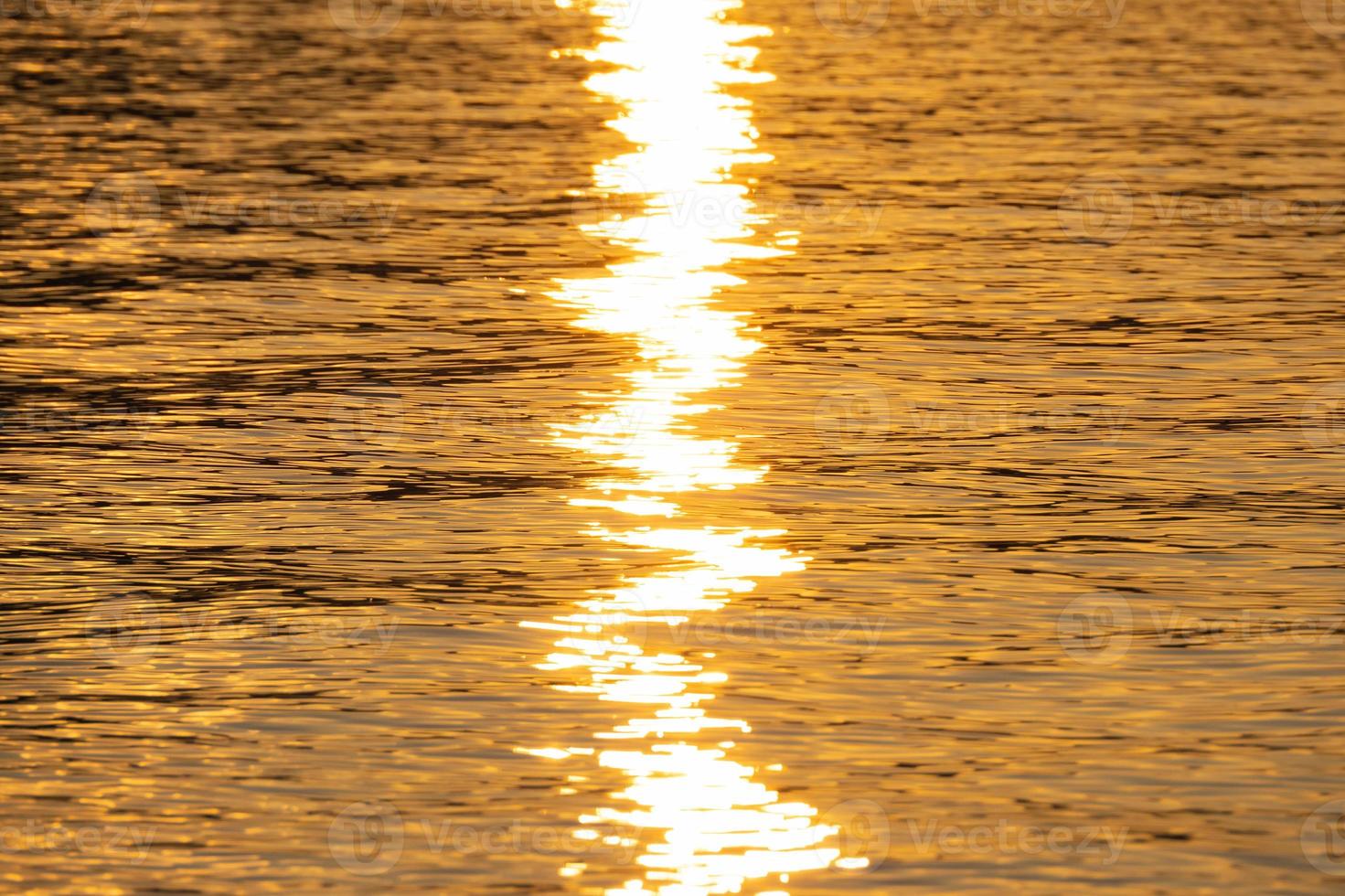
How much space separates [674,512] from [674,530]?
1.37 ft

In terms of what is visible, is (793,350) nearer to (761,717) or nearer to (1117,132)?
(761,717)

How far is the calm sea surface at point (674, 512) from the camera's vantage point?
1031 centimetres

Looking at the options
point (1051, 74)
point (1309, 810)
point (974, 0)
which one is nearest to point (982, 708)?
point (1309, 810)

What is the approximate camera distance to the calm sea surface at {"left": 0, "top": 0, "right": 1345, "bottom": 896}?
1031 cm

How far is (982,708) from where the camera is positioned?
1157 centimetres

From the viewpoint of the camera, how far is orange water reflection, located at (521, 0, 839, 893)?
1013cm

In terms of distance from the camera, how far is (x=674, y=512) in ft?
49.3

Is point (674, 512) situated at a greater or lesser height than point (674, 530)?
greater

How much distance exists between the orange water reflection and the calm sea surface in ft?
0.15

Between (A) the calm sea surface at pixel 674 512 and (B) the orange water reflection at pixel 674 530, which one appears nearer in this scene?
(B) the orange water reflection at pixel 674 530

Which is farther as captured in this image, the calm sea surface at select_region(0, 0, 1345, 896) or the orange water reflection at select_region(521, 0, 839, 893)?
the calm sea surface at select_region(0, 0, 1345, 896)

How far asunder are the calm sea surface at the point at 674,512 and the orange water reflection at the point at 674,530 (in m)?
0.05

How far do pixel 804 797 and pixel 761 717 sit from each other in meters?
0.97

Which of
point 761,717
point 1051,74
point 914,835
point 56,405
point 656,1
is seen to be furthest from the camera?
point 656,1
